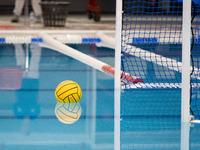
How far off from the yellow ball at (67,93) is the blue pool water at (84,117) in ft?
0.26

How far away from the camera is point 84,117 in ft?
13.2

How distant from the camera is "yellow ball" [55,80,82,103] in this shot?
176 inches

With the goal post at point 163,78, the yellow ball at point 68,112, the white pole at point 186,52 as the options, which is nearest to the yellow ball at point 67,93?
the yellow ball at point 68,112

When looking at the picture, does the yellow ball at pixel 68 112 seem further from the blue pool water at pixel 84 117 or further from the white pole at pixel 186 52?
the white pole at pixel 186 52

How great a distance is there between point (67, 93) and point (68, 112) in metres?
0.36

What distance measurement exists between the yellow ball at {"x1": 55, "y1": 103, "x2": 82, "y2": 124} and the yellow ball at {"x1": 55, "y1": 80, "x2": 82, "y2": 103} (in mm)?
60

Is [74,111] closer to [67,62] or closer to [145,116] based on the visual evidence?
[145,116]

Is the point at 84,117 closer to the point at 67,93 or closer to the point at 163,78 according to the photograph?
the point at 67,93

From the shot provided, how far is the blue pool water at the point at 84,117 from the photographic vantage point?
330cm

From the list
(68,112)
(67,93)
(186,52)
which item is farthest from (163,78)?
(186,52)

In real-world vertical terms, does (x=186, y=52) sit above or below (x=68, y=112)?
above

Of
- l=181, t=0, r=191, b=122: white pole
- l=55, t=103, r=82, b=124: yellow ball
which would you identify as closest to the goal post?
l=181, t=0, r=191, b=122: white pole

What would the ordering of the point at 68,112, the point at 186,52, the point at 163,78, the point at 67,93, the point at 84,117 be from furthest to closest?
the point at 163,78 → the point at 67,93 → the point at 68,112 → the point at 84,117 → the point at 186,52

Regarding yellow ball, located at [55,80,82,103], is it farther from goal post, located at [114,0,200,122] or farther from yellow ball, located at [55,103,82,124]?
goal post, located at [114,0,200,122]
